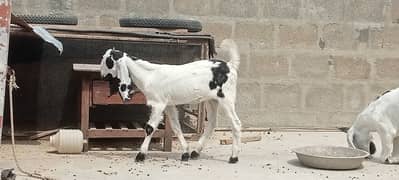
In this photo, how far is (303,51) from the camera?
868 cm

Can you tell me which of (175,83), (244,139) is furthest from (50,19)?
(244,139)

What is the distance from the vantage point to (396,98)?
20.3 feet

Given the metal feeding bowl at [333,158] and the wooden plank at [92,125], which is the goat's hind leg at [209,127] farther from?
the wooden plank at [92,125]

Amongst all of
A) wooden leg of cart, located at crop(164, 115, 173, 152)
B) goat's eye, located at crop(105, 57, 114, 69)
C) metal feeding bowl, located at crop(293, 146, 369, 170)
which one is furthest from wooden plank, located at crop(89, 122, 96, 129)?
metal feeding bowl, located at crop(293, 146, 369, 170)

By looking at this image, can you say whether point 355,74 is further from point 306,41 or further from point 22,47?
point 22,47

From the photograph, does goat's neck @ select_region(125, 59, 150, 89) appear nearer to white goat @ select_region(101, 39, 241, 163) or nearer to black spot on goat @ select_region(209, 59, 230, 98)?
white goat @ select_region(101, 39, 241, 163)

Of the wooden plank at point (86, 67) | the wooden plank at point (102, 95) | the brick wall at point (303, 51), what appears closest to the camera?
the wooden plank at point (86, 67)

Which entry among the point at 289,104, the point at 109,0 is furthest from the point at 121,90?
the point at 289,104

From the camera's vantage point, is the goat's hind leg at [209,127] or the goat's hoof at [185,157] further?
the goat's hind leg at [209,127]

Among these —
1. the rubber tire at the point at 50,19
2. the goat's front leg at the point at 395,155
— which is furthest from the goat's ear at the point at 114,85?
the goat's front leg at the point at 395,155

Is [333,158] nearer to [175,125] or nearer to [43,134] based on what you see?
[175,125]

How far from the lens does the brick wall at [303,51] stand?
8477mm

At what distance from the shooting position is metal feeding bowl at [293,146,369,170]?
5.73 m

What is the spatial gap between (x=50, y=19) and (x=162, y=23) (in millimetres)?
1234
